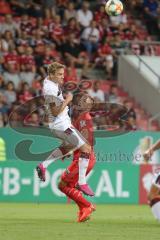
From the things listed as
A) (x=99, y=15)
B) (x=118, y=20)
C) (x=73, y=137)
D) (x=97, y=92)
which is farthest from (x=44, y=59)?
(x=73, y=137)

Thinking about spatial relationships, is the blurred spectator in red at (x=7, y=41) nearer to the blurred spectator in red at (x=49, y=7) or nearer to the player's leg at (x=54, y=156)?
the blurred spectator in red at (x=49, y=7)

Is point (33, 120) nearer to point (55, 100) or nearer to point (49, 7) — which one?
point (49, 7)

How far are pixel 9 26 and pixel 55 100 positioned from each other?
12.2 metres

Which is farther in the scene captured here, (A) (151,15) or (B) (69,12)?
(A) (151,15)

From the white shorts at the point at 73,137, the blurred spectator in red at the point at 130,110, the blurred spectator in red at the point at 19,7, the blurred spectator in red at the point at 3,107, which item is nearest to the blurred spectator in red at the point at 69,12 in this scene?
the blurred spectator in red at the point at 19,7

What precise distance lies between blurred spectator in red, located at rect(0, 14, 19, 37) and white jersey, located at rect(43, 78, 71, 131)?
11805 millimetres

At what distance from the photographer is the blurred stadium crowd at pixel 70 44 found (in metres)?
24.2

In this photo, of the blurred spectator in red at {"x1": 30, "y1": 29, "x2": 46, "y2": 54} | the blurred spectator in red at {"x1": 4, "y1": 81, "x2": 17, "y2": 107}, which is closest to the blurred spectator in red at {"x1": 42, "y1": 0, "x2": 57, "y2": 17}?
the blurred spectator in red at {"x1": 30, "y1": 29, "x2": 46, "y2": 54}

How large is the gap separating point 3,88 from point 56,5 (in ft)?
17.6

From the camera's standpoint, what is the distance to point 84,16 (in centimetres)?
2770

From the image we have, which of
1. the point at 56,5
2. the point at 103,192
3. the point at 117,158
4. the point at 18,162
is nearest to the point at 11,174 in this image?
the point at 18,162

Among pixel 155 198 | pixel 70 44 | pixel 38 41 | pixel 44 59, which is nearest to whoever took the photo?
pixel 155 198

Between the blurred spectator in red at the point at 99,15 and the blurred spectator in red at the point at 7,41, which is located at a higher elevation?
the blurred spectator in red at the point at 99,15

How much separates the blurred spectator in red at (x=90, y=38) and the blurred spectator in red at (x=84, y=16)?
0.38 metres
